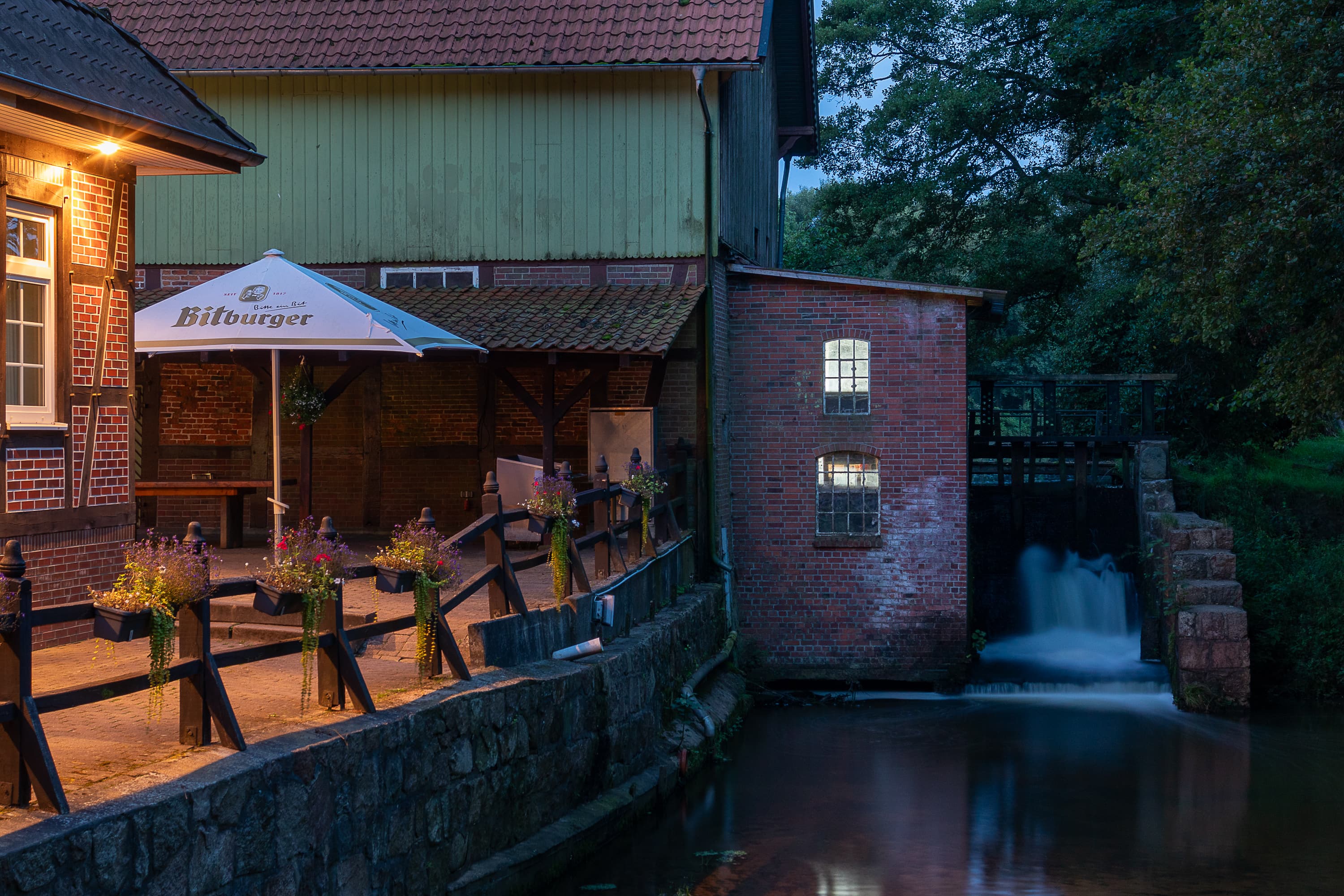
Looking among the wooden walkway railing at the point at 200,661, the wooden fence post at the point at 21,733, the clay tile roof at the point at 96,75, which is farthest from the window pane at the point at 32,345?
the wooden fence post at the point at 21,733

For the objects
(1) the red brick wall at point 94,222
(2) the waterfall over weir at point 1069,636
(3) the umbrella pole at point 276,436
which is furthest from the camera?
(2) the waterfall over weir at point 1069,636

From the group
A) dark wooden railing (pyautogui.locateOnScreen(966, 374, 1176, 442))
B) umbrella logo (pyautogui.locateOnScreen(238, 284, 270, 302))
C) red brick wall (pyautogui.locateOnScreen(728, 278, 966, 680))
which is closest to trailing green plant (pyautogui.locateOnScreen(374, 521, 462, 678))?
umbrella logo (pyautogui.locateOnScreen(238, 284, 270, 302))

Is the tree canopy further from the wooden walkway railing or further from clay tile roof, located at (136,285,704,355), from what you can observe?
the wooden walkway railing

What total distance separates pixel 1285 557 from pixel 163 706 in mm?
14603

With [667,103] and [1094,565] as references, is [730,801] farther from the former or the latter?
[1094,565]

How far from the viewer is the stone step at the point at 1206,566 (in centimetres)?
1466

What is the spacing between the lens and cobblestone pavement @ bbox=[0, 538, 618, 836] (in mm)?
5031

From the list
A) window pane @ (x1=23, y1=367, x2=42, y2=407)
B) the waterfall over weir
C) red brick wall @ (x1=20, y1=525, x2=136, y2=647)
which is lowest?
the waterfall over weir

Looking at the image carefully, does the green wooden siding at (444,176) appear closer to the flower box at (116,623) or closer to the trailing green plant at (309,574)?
the trailing green plant at (309,574)

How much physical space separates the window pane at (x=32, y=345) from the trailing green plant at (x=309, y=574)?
2.72 metres

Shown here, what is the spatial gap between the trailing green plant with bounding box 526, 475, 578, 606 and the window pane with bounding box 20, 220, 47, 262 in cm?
343

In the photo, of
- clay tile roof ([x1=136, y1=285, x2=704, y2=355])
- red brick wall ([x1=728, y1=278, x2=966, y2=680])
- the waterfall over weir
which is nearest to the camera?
clay tile roof ([x1=136, y1=285, x2=704, y2=355])

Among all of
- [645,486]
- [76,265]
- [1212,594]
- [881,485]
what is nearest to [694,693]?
[645,486]

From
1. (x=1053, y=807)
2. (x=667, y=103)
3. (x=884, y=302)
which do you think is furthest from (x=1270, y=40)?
(x=1053, y=807)
